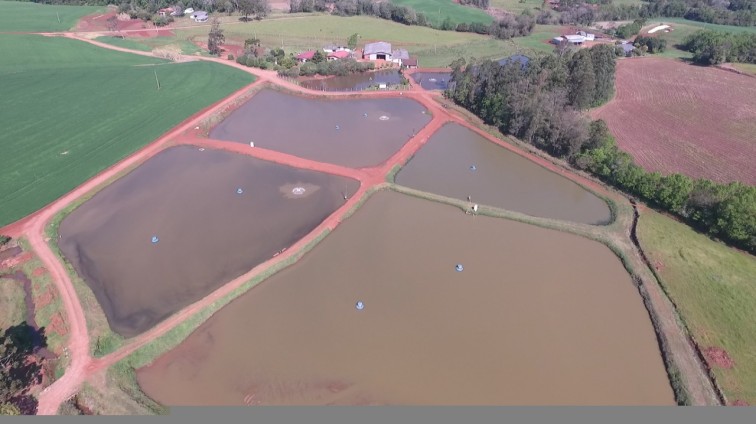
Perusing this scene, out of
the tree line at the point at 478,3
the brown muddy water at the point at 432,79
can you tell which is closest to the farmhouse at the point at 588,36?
the tree line at the point at 478,3

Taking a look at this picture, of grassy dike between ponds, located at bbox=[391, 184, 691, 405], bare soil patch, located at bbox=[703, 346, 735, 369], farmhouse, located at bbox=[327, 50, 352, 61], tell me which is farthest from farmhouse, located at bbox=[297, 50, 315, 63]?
bare soil patch, located at bbox=[703, 346, 735, 369]

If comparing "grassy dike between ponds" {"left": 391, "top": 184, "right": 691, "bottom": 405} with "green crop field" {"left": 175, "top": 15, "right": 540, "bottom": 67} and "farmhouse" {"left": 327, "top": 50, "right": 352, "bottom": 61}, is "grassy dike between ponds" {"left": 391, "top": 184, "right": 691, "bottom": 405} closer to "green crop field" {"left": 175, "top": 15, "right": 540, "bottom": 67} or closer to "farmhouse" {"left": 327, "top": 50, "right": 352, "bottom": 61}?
"farmhouse" {"left": 327, "top": 50, "right": 352, "bottom": 61}

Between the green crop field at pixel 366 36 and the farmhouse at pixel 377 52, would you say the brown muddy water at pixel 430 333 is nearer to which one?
the farmhouse at pixel 377 52

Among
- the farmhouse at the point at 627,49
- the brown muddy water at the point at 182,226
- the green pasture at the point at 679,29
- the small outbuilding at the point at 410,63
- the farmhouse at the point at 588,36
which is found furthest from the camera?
the farmhouse at the point at 588,36

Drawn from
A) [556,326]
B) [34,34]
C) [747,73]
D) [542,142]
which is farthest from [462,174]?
[34,34]

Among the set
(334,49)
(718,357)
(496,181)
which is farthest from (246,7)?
(718,357)

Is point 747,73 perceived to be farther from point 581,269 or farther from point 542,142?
point 581,269
